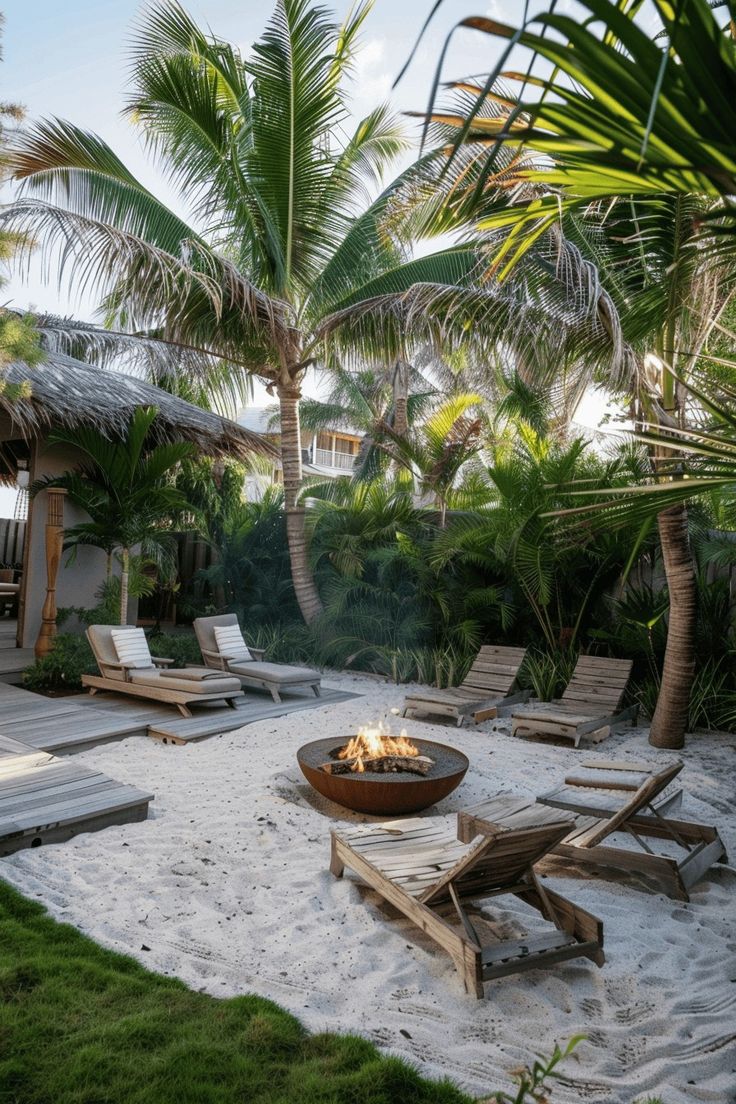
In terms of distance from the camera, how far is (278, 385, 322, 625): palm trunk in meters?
11.8

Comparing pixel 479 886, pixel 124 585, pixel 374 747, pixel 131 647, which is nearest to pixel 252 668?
pixel 131 647

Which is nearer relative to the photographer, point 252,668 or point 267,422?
point 252,668

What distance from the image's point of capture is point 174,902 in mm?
3984

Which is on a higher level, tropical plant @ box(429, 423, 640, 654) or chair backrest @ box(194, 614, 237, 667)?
tropical plant @ box(429, 423, 640, 654)

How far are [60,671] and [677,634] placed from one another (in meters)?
6.87

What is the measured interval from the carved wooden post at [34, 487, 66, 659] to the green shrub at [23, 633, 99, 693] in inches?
9.4

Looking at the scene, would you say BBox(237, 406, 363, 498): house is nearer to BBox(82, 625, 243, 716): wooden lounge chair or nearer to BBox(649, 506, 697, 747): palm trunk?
BBox(82, 625, 243, 716): wooden lounge chair

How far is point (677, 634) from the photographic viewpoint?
7285mm

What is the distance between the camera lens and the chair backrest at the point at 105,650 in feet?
28.3

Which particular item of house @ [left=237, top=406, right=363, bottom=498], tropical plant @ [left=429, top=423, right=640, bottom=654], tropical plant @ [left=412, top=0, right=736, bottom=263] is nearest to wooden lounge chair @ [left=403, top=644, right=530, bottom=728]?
tropical plant @ [left=429, top=423, right=640, bottom=654]

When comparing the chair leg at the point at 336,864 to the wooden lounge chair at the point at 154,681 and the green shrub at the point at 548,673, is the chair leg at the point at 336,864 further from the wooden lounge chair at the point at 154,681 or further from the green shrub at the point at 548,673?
the green shrub at the point at 548,673

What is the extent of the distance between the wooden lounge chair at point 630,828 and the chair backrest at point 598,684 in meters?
2.76

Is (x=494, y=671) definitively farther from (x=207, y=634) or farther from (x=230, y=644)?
(x=207, y=634)

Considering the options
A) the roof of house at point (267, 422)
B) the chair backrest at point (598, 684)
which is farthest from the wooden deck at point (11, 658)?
the roof of house at point (267, 422)
